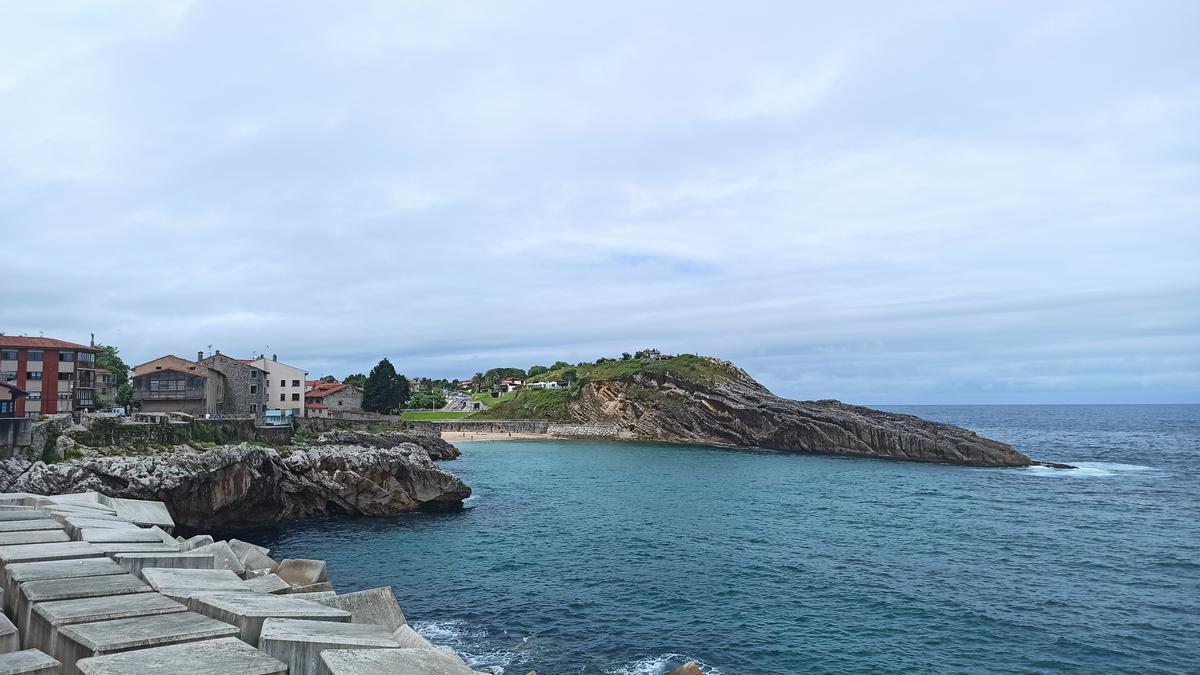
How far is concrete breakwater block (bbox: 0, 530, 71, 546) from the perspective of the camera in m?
18.7

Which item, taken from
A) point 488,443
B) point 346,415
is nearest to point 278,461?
point 346,415

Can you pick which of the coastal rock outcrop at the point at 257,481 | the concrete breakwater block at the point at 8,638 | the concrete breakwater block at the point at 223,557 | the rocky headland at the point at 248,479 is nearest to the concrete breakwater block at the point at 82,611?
the concrete breakwater block at the point at 8,638

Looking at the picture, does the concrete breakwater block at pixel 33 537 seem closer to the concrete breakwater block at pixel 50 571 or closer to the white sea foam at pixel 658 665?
the concrete breakwater block at pixel 50 571

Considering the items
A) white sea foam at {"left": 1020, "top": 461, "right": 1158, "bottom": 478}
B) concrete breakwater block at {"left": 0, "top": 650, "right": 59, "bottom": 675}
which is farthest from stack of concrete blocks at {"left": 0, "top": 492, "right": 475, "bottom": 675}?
white sea foam at {"left": 1020, "top": 461, "right": 1158, "bottom": 478}

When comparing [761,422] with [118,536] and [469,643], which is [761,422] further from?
[118,536]

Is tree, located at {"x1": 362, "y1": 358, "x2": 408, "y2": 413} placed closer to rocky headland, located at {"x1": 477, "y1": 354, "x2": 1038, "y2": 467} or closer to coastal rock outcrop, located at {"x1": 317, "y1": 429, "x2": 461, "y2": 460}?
coastal rock outcrop, located at {"x1": 317, "y1": 429, "x2": 461, "y2": 460}

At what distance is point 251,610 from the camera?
13281 millimetres

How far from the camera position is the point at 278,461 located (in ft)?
158

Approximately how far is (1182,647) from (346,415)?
326ft

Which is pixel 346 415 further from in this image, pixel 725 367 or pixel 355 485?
pixel 725 367

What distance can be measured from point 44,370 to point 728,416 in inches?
3962

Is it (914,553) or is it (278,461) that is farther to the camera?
(278,461)

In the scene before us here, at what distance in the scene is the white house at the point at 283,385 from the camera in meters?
94.1

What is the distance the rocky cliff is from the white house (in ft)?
212
